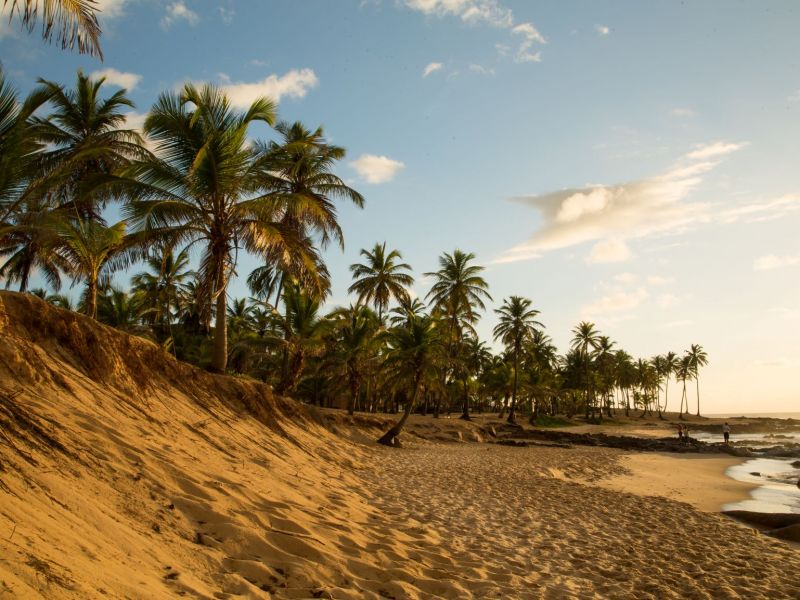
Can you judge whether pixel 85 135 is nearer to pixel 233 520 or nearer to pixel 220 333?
pixel 220 333

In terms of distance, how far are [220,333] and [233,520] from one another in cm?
816

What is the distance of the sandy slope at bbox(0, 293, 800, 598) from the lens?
3.24m

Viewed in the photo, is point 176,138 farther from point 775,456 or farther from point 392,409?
point 392,409

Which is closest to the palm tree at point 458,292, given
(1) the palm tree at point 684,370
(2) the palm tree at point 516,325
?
(2) the palm tree at point 516,325

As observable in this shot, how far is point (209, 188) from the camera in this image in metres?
11.7

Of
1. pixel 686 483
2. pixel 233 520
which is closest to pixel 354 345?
pixel 686 483

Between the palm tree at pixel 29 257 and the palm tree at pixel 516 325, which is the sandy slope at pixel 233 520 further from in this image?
the palm tree at pixel 516 325

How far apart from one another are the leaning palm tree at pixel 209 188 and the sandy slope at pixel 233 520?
141 inches

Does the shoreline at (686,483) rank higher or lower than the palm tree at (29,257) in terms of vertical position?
lower

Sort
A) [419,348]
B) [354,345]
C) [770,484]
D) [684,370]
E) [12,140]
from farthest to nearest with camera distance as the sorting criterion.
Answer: [684,370]
[354,345]
[419,348]
[770,484]
[12,140]

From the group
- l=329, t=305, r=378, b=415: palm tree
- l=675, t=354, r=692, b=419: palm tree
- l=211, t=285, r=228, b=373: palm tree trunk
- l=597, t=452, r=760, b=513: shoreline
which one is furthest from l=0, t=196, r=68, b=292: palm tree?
l=675, t=354, r=692, b=419: palm tree

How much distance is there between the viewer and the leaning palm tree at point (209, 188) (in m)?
11.7

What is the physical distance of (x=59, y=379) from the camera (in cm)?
608

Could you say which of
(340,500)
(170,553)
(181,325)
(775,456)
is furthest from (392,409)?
(170,553)
